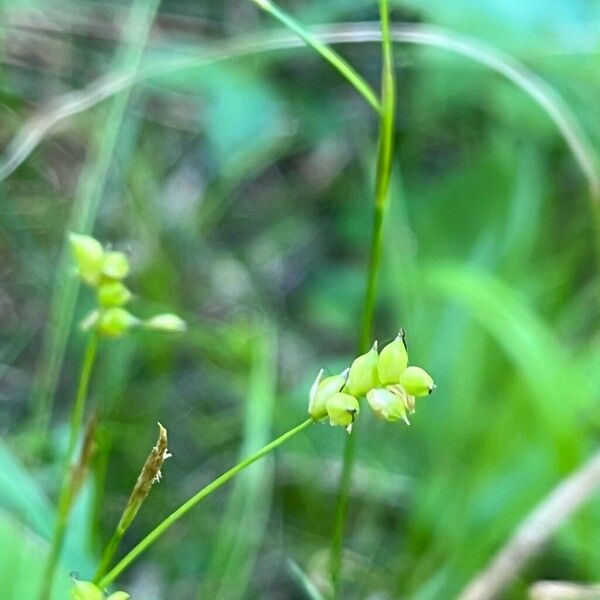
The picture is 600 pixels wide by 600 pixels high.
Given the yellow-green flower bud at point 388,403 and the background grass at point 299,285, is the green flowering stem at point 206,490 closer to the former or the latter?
the yellow-green flower bud at point 388,403

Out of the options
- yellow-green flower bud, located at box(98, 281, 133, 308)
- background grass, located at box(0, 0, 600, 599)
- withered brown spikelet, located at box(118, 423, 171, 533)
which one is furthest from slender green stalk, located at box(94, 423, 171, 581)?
background grass, located at box(0, 0, 600, 599)

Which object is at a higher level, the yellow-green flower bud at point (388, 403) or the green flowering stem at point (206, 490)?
the yellow-green flower bud at point (388, 403)

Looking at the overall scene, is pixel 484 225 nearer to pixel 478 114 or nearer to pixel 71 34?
pixel 478 114

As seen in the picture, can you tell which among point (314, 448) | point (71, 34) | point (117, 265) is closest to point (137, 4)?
point (71, 34)

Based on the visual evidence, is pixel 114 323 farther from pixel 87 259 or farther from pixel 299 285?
pixel 299 285

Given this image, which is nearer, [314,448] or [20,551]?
[20,551]

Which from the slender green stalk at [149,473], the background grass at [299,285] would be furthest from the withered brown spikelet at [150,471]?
the background grass at [299,285]

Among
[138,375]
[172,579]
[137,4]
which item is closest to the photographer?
[172,579]
